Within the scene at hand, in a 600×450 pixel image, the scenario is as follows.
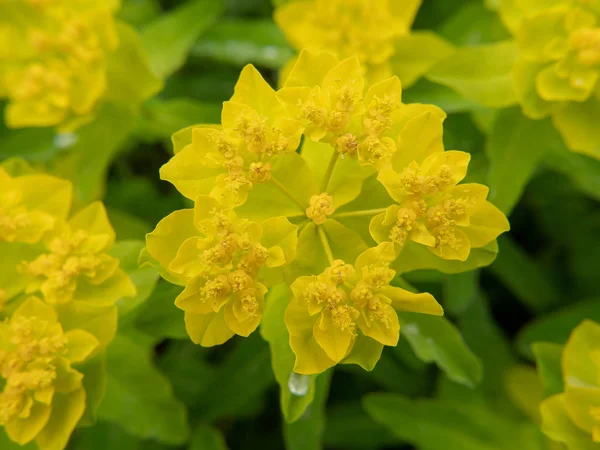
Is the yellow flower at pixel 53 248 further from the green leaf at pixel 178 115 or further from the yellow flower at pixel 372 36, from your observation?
the yellow flower at pixel 372 36

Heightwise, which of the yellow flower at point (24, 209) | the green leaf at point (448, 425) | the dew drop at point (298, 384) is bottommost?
the green leaf at point (448, 425)

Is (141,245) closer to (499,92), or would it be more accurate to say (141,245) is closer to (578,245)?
(499,92)

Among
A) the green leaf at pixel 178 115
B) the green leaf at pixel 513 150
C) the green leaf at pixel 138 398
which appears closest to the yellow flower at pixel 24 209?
the green leaf at pixel 138 398

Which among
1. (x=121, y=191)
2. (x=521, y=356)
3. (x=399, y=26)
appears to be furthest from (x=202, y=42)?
(x=521, y=356)

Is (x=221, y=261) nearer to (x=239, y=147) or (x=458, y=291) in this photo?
(x=239, y=147)

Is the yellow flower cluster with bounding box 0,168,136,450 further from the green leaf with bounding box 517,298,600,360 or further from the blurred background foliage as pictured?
the green leaf with bounding box 517,298,600,360

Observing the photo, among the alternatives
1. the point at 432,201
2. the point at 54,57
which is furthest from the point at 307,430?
the point at 54,57
